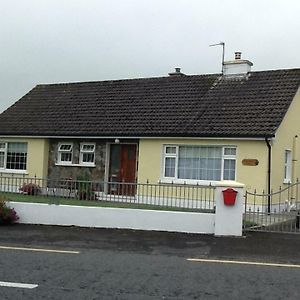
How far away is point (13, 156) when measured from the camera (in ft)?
80.6

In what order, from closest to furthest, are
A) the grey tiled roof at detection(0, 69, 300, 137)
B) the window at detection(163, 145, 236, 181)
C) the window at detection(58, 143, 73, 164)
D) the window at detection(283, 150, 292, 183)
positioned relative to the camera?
the window at detection(163, 145, 236, 181), the grey tiled roof at detection(0, 69, 300, 137), the window at detection(283, 150, 292, 183), the window at detection(58, 143, 73, 164)

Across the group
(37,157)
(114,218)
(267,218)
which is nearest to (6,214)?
(114,218)

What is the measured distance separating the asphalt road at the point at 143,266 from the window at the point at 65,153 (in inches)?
373

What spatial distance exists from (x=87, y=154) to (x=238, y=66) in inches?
290

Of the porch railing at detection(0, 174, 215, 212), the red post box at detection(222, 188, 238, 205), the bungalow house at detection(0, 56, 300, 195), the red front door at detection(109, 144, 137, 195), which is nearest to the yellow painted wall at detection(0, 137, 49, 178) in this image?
the bungalow house at detection(0, 56, 300, 195)

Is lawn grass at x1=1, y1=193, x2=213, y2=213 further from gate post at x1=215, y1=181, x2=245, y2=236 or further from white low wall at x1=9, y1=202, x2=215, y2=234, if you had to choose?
gate post at x1=215, y1=181, x2=245, y2=236

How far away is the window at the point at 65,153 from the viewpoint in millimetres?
23047

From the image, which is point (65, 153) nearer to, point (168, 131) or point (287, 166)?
point (168, 131)

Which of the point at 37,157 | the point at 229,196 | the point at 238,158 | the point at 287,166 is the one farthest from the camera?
the point at 37,157

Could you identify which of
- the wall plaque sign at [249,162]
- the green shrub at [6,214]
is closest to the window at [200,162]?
the wall plaque sign at [249,162]

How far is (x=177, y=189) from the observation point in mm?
14875

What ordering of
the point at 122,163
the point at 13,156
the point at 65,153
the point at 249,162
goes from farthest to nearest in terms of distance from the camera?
1. the point at 13,156
2. the point at 65,153
3. the point at 122,163
4. the point at 249,162

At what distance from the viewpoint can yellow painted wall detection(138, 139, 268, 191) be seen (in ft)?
61.8

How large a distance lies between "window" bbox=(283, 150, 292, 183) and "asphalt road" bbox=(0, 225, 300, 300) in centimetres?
811
